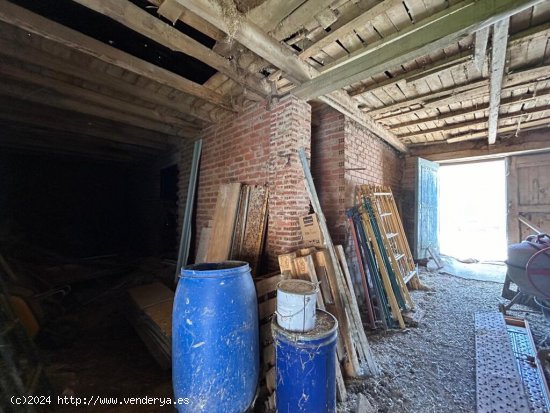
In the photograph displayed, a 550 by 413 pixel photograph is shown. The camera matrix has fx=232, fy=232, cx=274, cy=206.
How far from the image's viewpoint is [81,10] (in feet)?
6.35

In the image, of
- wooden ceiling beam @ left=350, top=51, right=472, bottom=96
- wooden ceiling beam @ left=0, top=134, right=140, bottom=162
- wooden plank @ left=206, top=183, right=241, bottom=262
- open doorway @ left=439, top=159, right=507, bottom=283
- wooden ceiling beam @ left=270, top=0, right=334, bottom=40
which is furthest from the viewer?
open doorway @ left=439, top=159, right=507, bottom=283

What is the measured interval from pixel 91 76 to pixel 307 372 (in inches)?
131

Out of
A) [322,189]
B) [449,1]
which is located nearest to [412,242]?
[322,189]

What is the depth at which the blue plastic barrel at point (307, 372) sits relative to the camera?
143 cm

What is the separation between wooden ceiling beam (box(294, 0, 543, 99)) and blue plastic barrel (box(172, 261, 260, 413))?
6.27 feet

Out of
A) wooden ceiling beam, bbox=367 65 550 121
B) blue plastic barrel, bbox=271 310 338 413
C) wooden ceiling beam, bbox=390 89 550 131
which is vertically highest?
wooden ceiling beam, bbox=390 89 550 131

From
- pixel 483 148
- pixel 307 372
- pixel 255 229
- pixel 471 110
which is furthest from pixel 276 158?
pixel 483 148

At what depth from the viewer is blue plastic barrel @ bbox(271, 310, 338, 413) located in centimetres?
143

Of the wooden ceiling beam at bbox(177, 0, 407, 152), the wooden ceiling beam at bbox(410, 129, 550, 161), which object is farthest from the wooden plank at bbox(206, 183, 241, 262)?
the wooden ceiling beam at bbox(410, 129, 550, 161)

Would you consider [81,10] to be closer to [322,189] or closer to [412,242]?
[322,189]

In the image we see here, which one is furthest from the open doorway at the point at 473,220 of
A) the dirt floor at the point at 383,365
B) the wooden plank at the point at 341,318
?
the wooden plank at the point at 341,318

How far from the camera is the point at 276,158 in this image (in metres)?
2.60

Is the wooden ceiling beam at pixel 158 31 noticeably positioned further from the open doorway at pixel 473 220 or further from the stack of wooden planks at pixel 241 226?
the open doorway at pixel 473 220

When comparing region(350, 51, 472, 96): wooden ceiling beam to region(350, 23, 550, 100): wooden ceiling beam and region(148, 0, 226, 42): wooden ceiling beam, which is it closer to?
region(350, 23, 550, 100): wooden ceiling beam
